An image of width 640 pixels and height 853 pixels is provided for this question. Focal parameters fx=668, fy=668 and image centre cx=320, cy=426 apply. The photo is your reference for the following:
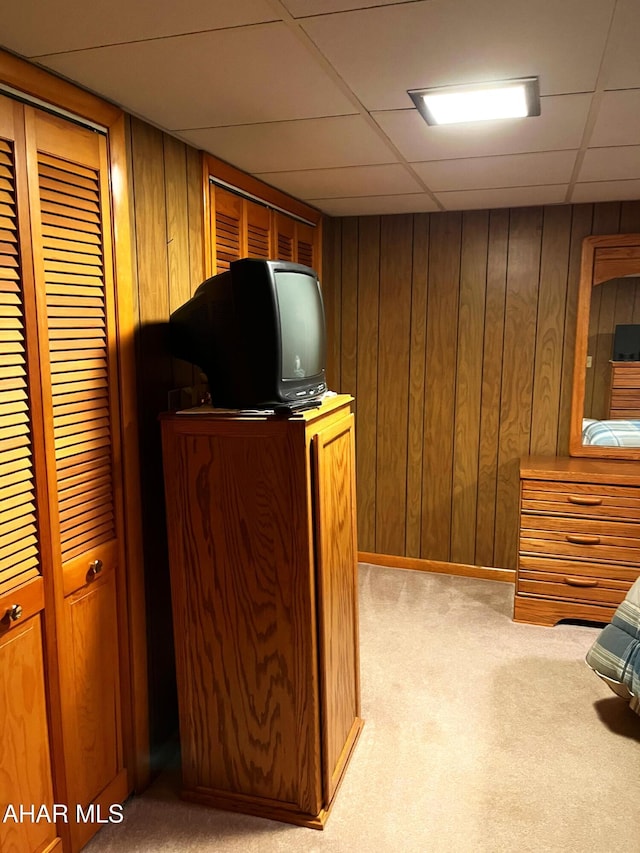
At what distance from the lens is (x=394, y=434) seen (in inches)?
158

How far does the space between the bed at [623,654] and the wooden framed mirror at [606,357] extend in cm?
117

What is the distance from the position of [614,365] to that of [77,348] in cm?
282

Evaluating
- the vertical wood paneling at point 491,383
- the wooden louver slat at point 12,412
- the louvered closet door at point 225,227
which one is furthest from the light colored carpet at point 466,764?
the louvered closet door at point 225,227

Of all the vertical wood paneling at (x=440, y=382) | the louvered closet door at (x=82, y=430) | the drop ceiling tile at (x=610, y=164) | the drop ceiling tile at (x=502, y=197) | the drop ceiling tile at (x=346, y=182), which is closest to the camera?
the louvered closet door at (x=82, y=430)

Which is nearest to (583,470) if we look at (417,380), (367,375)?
(417,380)

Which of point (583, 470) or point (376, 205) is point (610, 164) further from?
point (583, 470)

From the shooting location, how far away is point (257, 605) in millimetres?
2025

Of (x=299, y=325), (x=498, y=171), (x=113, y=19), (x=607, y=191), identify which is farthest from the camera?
(x=607, y=191)

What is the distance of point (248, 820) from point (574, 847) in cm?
98

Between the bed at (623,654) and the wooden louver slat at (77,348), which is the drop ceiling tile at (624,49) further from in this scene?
the bed at (623,654)

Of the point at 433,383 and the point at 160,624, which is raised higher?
the point at 433,383

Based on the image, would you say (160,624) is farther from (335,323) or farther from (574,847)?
(335,323)

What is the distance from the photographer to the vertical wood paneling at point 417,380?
149 inches

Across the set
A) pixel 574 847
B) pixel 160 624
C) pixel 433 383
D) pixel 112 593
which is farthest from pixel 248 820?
pixel 433 383
